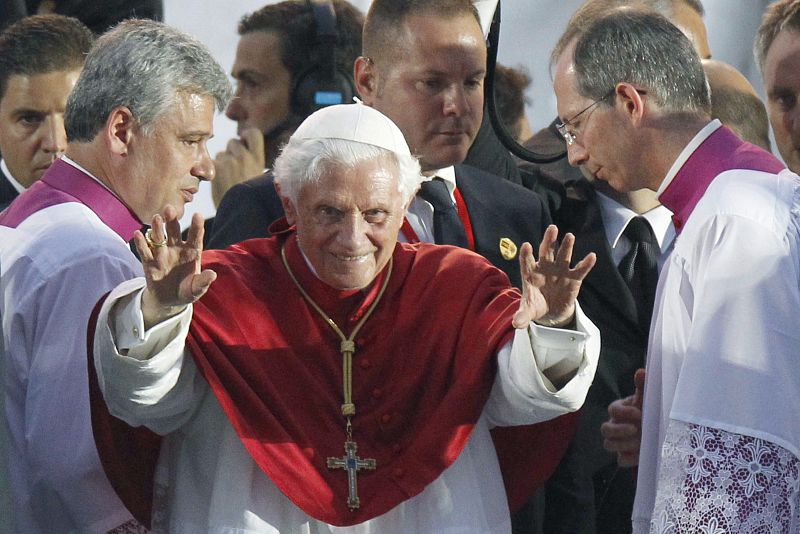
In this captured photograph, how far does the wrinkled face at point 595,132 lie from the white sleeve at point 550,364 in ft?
2.81

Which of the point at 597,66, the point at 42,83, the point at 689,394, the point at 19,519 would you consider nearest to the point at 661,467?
the point at 689,394

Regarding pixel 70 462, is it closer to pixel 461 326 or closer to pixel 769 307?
pixel 461 326

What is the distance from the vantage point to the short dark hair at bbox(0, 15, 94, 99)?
5.03 m

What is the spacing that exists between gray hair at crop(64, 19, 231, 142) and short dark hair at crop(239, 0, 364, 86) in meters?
1.36

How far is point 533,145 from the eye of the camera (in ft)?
17.8

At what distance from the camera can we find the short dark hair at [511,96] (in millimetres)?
5996

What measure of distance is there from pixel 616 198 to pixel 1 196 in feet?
7.05

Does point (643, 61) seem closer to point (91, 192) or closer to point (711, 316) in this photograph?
point (711, 316)

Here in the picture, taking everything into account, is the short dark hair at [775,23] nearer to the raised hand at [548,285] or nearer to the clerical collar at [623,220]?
the clerical collar at [623,220]

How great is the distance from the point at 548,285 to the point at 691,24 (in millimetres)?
2305

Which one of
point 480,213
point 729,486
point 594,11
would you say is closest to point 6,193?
point 480,213

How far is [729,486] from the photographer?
3.60 m

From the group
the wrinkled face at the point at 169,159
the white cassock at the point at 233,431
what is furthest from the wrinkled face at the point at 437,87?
the white cassock at the point at 233,431

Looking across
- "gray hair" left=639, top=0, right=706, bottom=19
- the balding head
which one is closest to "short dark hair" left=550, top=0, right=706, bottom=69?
"gray hair" left=639, top=0, right=706, bottom=19
